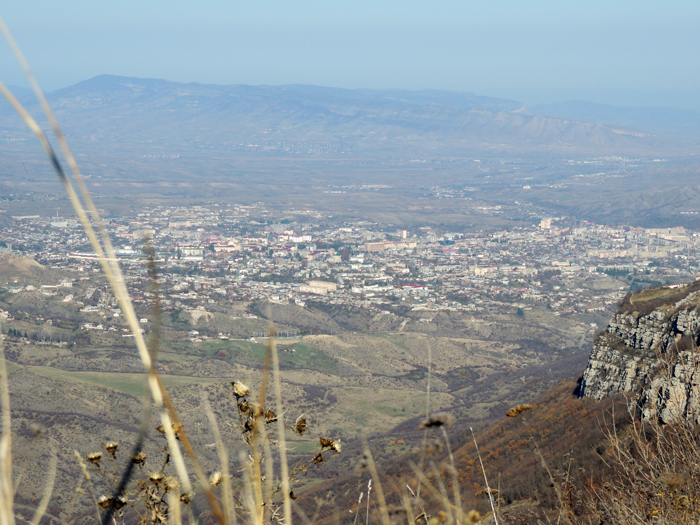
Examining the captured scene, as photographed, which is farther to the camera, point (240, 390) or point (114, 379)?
point (114, 379)

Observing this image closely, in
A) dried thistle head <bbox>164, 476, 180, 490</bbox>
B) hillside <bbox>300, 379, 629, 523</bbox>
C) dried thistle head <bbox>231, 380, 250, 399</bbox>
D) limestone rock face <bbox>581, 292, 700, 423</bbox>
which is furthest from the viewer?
limestone rock face <bbox>581, 292, 700, 423</bbox>

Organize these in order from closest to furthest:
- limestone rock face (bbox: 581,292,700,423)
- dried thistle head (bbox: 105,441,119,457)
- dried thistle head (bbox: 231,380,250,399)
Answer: dried thistle head (bbox: 231,380,250,399) < dried thistle head (bbox: 105,441,119,457) < limestone rock face (bbox: 581,292,700,423)

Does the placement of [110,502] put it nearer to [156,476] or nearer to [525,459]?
[156,476]

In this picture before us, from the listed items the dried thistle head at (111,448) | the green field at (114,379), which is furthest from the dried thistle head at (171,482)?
the green field at (114,379)

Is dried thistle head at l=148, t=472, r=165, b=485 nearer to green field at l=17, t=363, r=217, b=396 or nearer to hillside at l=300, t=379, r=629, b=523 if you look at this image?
hillside at l=300, t=379, r=629, b=523

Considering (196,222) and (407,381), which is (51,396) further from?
(196,222)

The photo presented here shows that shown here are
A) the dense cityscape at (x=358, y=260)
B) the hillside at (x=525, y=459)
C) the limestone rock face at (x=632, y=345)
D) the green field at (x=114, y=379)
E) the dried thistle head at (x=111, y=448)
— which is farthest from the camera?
the dense cityscape at (x=358, y=260)

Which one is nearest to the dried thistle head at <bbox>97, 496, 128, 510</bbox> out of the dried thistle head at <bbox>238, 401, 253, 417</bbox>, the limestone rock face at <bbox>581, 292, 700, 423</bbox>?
the dried thistle head at <bbox>238, 401, 253, 417</bbox>

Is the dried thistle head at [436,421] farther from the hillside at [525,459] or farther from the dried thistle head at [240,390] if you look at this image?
the hillside at [525,459]

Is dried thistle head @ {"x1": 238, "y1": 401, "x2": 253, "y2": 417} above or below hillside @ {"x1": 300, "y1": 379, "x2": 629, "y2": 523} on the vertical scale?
above

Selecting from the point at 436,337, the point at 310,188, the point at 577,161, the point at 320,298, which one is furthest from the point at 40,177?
the point at 577,161

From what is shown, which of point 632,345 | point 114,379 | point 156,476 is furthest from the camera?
point 114,379

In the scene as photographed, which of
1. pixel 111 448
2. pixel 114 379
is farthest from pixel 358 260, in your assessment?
pixel 111 448
